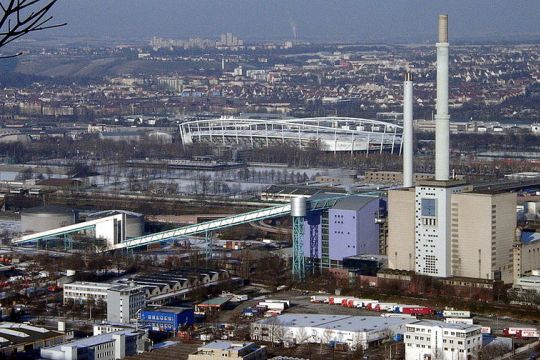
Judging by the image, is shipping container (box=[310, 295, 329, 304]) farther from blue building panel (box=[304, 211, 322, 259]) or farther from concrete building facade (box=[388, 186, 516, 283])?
blue building panel (box=[304, 211, 322, 259])

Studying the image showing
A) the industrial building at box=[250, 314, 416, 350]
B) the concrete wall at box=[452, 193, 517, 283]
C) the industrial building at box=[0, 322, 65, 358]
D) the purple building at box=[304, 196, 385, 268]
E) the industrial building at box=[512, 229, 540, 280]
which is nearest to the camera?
the industrial building at box=[0, 322, 65, 358]

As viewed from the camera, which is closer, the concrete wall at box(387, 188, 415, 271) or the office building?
the office building

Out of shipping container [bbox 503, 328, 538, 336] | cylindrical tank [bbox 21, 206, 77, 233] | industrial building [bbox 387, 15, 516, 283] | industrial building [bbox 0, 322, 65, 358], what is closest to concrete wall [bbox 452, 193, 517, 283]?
industrial building [bbox 387, 15, 516, 283]

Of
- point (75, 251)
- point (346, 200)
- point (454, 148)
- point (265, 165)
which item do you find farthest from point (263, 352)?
point (454, 148)

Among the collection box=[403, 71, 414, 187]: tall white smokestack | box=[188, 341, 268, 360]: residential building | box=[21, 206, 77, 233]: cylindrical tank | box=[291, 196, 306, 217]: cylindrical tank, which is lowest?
box=[188, 341, 268, 360]: residential building

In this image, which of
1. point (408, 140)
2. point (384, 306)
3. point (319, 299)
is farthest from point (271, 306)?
point (408, 140)

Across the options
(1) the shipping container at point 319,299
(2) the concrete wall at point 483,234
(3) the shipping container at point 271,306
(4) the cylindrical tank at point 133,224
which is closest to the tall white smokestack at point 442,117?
(2) the concrete wall at point 483,234
